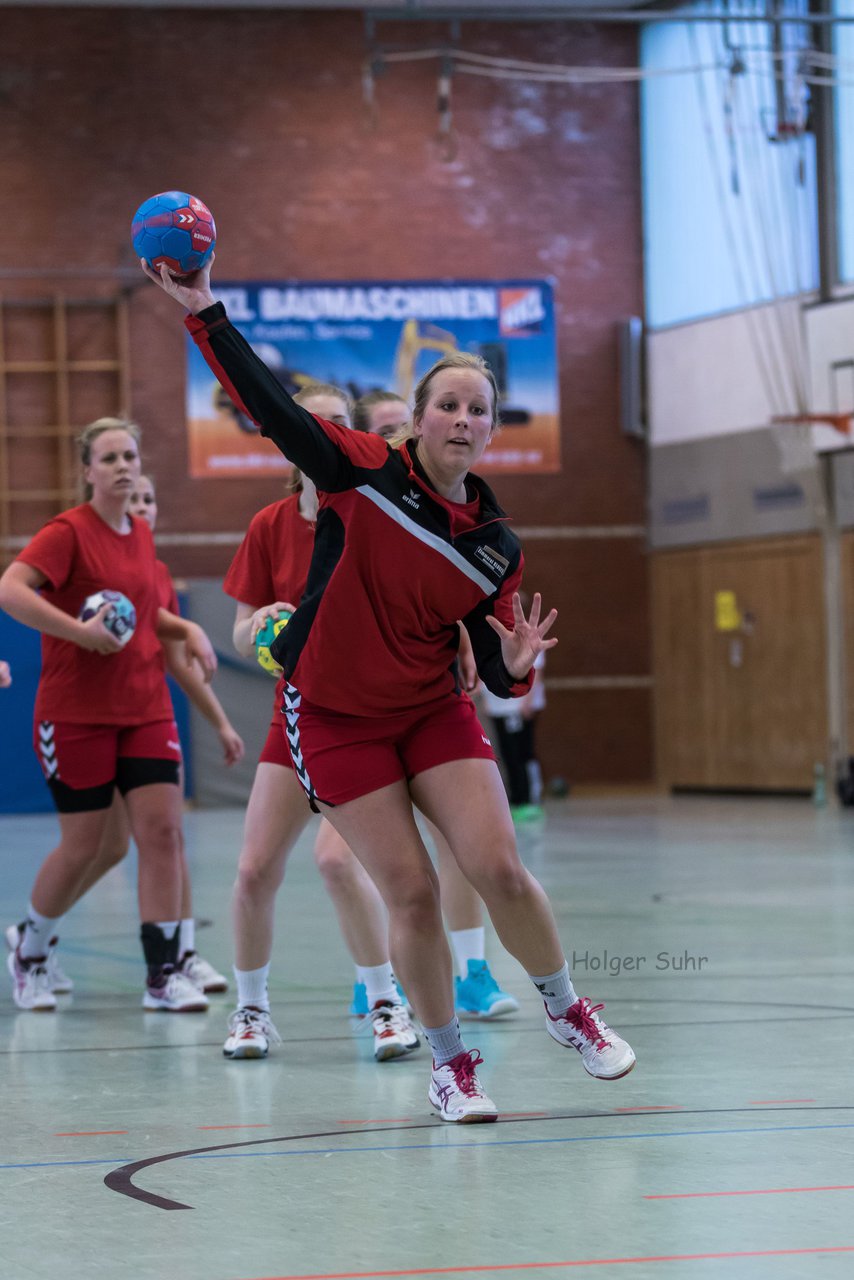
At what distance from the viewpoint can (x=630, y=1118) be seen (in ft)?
12.5

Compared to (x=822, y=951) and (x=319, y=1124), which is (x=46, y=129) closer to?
(x=822, y=951)

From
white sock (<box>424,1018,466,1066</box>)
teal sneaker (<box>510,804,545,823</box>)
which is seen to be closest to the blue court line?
white sock (<box>424,1018,466,1066</box>)

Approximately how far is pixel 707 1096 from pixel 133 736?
2.31m

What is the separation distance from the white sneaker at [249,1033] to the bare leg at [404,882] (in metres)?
0.99

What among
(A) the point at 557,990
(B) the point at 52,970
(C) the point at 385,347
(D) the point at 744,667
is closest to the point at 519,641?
(A) the point at 557,990

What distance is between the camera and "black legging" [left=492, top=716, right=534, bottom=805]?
1550cm

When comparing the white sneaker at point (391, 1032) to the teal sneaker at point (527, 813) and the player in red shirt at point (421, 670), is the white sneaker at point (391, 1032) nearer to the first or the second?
the player in red shirt at point (421, 670)

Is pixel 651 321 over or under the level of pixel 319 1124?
over

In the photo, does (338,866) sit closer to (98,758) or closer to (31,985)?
(98,758)

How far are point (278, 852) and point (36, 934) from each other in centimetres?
136

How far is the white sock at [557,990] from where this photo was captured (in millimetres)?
3889

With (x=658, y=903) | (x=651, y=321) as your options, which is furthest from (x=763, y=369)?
(x=658, y=903)

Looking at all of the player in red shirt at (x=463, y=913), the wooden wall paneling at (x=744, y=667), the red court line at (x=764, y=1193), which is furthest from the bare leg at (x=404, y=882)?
the wooden wall paneling at (x=744, y=667)

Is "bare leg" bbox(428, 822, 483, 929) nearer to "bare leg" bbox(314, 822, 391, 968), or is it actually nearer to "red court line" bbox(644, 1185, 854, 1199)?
"bare leg" bbox(314, 822, 391, 968)
